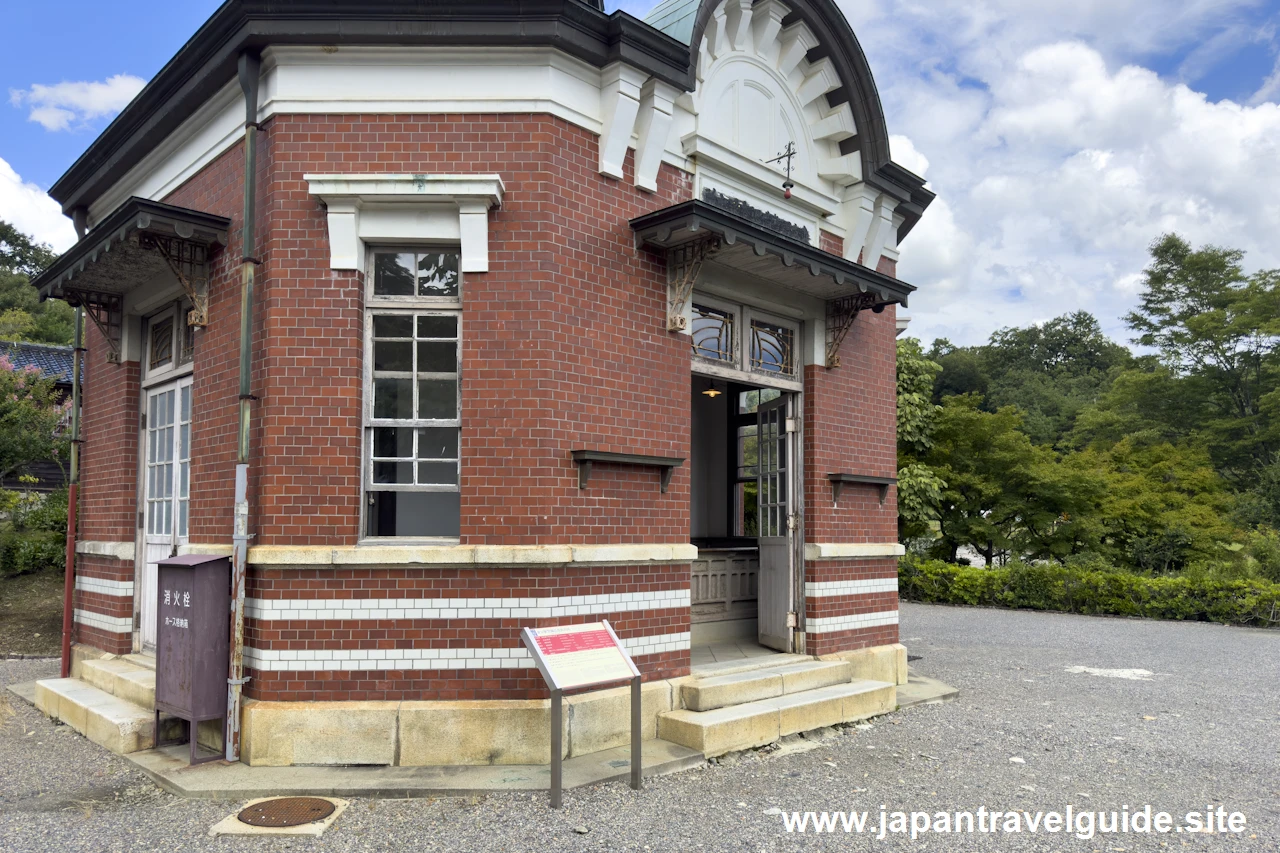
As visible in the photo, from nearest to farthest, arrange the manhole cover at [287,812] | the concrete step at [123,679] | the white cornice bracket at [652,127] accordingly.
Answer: the manhole cover at [287,812] → the white cornice bracket at [652,127] → the concrete step at [123,679]

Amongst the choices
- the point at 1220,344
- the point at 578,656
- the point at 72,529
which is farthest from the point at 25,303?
the point at 1220,344

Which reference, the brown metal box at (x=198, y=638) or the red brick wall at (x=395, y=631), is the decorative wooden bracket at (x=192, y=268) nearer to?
the brown metal box at (x=198, y=638)

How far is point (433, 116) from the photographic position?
20.3 ft

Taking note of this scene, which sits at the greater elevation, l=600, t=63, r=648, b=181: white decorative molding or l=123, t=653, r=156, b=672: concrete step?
l=600, t=63, r=648, b=181: white decorative molding

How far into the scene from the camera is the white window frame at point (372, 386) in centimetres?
608

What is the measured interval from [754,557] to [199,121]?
6782 mm

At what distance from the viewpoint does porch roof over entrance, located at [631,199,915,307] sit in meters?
A: 6.23

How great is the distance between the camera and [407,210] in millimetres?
6109

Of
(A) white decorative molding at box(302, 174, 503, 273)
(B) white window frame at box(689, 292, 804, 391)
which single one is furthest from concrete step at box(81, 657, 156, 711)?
(B) white window frame at box(689, 292, 804, 391)

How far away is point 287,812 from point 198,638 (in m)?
1.50

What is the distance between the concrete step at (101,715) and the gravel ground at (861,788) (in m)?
0.13

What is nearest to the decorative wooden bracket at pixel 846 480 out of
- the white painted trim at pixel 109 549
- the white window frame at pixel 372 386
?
the white window frame at pixel 372 386

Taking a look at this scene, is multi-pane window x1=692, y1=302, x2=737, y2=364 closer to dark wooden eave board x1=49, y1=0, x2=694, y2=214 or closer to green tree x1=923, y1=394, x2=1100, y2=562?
dark wooden eave board x1=49, y1=0, x2=694, y2=214

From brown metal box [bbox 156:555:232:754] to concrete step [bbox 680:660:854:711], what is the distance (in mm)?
3322
